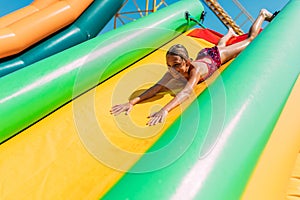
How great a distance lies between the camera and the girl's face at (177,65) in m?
1.27

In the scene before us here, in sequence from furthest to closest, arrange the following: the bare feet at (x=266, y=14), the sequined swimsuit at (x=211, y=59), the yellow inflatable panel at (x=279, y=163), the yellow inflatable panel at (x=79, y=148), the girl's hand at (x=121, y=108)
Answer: the bare feet at (x=266, y=14) → the sequined swimsuit at (x=211, y=59) → the girl's hand at (x=121, y=108) → the yellow inflatable panel at (x=79, y=148) → the yellow inflatable panel at (x=279, y=163)

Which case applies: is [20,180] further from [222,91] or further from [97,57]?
[97,57]

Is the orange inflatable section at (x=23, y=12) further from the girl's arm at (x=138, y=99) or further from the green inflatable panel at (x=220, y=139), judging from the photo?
the green inflatable panel at (x=220, y=139)

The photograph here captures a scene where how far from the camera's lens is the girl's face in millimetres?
1268

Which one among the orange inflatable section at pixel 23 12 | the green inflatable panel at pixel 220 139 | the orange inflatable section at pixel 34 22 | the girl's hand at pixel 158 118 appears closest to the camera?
the green inflatable panel at pixel 220 139

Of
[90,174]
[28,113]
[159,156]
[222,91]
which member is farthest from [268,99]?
[28,113]

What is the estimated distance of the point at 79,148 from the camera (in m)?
0.99

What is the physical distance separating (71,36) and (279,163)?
1816 mm

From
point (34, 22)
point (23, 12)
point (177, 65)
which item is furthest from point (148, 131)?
point (23, 12)

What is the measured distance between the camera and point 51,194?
2.60ft

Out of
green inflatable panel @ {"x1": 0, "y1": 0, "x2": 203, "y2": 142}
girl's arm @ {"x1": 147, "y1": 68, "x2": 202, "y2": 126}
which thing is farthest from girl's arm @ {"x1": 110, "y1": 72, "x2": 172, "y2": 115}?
green inflatable panel @ {"x1": 0, "y1": 0, "x2": 203, "y2": 142}

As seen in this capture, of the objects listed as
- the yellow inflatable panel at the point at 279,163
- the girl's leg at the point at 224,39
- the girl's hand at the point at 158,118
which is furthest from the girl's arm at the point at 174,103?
the girl's leg at the point at 224,39

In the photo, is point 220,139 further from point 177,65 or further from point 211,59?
point 211,59

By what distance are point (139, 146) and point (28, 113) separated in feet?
1.78
